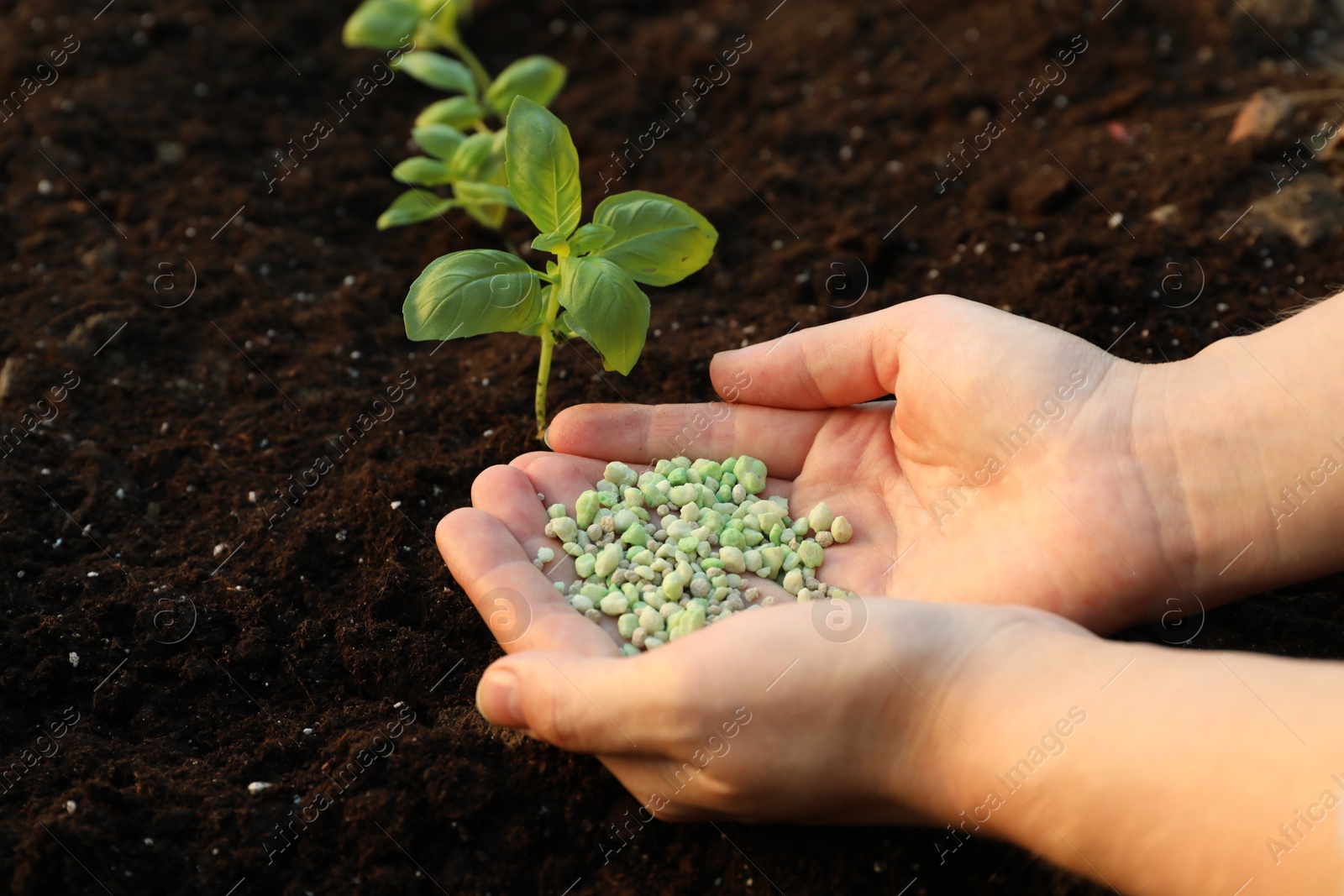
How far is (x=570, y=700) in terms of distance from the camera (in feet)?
5.15

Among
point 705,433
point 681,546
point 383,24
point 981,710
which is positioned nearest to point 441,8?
point 383,24

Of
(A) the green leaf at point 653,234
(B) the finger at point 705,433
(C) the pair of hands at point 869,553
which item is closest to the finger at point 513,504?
(C) the pair of hands at point 869,553

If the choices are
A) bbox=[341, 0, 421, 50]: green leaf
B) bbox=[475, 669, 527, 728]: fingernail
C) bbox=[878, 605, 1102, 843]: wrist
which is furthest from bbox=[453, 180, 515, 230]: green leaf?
bbox=[878, 605, 1102, 843]: wrist

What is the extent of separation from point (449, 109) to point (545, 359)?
0.98 meters

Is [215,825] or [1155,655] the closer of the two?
[1155,655]

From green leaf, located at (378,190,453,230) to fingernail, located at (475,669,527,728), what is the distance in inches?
57.1

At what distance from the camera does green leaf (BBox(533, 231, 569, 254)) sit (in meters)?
2.09

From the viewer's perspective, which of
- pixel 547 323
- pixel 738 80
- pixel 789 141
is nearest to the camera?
pixel 547 323

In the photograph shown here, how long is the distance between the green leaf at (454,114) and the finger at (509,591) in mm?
1371

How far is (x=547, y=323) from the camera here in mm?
2244

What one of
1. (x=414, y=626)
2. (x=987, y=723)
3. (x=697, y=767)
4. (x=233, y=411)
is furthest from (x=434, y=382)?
(x=987, y=723)

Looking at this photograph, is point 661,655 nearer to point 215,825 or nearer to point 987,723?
point 987,723

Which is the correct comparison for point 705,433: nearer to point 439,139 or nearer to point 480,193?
point 480,193

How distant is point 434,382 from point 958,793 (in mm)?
1711
